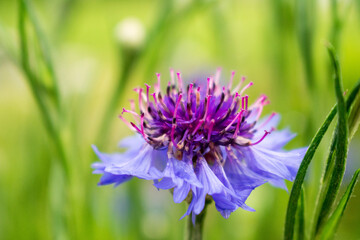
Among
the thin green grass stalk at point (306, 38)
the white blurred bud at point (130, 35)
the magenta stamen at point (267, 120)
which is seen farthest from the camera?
the white blurred bud at point (130, 35)

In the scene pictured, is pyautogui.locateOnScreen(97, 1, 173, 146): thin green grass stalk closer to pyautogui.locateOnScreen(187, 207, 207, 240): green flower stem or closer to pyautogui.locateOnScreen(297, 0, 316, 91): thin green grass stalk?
pyautogui.locateOnScreen(297, 0, 316, 91): thin green grass stalk

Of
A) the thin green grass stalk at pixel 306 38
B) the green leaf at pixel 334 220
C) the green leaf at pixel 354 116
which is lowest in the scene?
the green leaf at pixel 334 220

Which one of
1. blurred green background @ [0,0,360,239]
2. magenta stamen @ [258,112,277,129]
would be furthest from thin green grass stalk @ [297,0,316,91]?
magenta stamen @ [258,112,277,129]

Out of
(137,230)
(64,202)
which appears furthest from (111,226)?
(64,202)

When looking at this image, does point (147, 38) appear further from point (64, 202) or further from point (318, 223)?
point (318, 223)

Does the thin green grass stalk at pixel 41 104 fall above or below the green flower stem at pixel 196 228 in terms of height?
above

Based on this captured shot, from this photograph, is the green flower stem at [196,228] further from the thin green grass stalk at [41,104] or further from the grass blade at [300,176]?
the thin green grass stalk at [41,104]

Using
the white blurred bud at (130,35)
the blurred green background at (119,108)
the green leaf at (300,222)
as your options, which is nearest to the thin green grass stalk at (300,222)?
the green leaf at (300,222)
